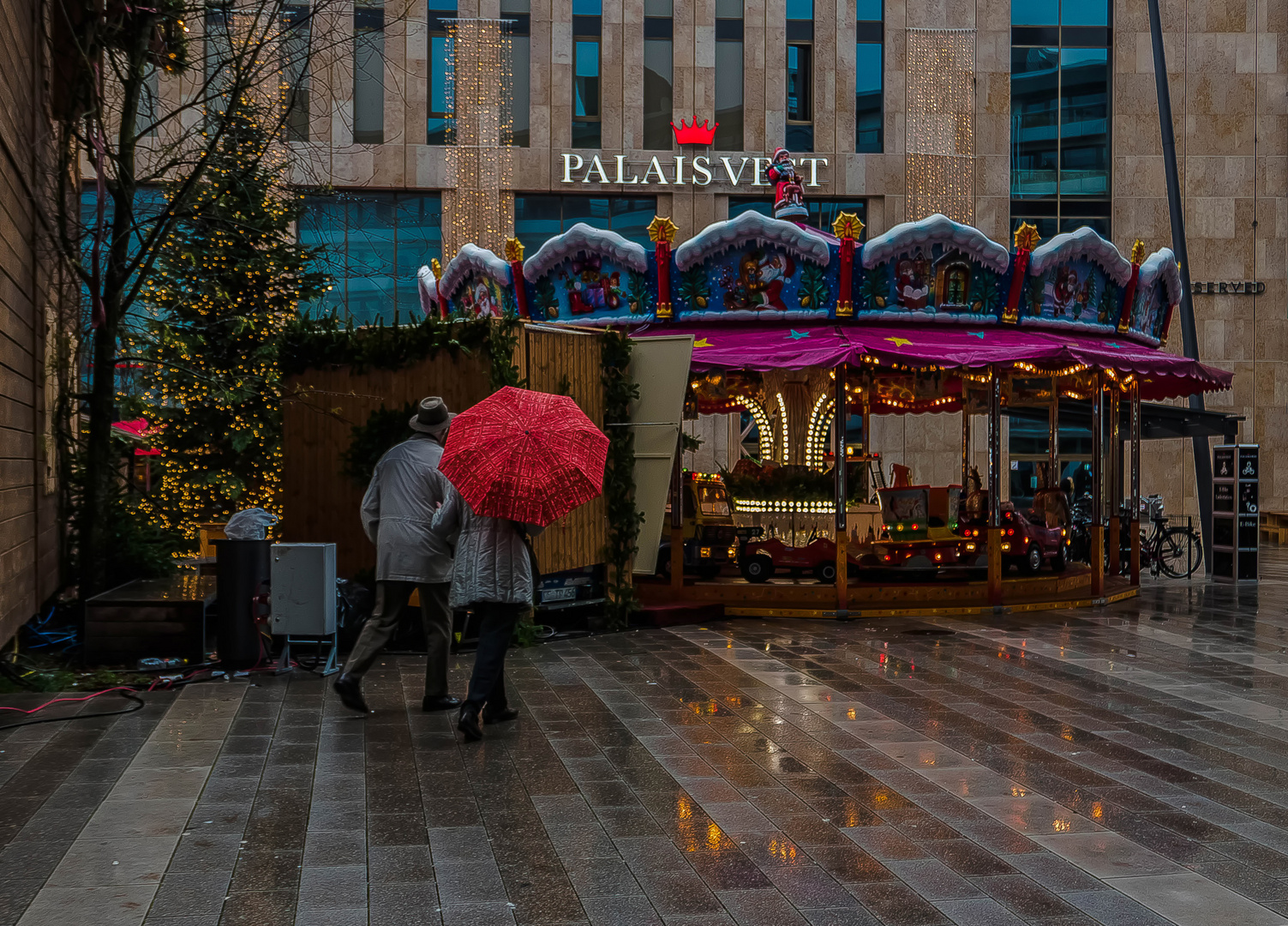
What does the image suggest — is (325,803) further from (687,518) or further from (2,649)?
(687,518)

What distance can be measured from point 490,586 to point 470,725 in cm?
84

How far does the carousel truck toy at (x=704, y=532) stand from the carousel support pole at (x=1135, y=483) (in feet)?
18.5

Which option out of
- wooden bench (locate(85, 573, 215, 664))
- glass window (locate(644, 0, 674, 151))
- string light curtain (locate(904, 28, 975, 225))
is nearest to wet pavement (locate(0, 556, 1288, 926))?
wooden bench (locate(85, 573, 215, 664))

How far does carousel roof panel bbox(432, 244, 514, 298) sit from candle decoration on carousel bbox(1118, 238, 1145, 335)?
8.26 m

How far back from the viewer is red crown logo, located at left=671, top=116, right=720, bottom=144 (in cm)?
3034

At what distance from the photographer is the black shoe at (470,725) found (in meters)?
7.36

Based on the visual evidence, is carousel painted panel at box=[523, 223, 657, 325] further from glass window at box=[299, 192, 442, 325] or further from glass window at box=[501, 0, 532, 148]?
glass window at box=[501, 0, 532, 148]

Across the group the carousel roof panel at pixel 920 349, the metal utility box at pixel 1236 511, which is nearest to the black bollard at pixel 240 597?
the carousel roof panel at pixel 920 349

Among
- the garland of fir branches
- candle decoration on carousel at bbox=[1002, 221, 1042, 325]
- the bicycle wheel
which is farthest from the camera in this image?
the bicycle wheel

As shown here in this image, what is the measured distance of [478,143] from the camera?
29.9m

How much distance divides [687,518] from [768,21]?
18.3 m

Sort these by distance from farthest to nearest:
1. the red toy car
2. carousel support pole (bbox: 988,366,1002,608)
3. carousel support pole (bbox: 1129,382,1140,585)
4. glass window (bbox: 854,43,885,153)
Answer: glass window (bbox: 854,43,885,153) → carousel support pole (bbox: 1129,382,1140,585) → the red toy car → carousel support pole (bbox: 988,366,1002,608)

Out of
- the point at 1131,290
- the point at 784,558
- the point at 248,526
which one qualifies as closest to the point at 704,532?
the point at 784,558

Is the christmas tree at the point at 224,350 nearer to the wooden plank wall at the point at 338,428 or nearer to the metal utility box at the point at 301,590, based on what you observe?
the wooden plank wall at the point at 338,428
